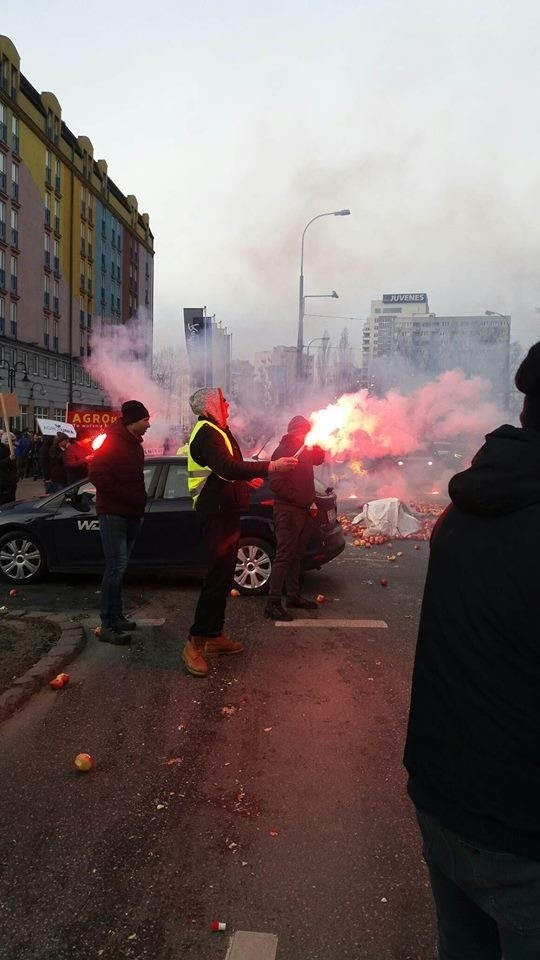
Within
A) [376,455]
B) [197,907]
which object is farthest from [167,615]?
[376,455]

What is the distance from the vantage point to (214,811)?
3002mm

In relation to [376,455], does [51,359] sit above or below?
above

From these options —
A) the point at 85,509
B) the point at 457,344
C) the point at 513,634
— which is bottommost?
the point at 85,509

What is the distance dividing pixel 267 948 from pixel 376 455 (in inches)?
580

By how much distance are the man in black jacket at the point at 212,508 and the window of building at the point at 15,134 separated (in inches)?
1577

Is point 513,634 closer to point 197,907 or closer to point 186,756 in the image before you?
point 197,907

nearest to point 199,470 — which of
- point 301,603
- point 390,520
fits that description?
point 301,603

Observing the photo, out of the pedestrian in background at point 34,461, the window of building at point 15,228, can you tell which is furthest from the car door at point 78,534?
the window of building at point 15,228

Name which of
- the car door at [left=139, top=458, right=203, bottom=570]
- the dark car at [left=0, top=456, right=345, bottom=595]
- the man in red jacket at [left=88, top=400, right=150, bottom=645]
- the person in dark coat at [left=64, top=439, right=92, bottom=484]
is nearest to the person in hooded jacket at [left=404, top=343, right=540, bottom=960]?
the man in red jacket at [left=88, top=400, right=150, bottom=645]

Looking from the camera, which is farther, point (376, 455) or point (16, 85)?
point (16, 85)

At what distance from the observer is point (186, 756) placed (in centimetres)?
352

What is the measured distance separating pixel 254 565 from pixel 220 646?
7.20 ft

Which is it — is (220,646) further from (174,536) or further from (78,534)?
(78,534)

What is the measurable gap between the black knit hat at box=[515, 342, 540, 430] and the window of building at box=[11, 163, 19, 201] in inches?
1671
